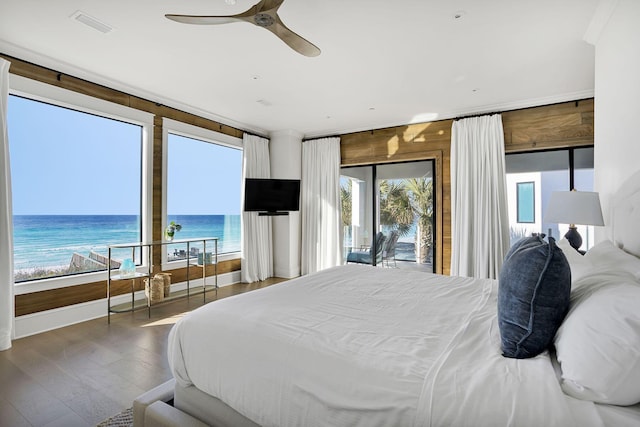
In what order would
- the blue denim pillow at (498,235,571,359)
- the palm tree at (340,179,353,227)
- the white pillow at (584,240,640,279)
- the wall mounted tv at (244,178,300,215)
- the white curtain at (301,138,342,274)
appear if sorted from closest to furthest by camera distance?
the blue denim pillow at (498,235,571,359) < the white pillow at (584,240,640,279) < the wall mounted tv at (244,178,300,215) < the white curtain at (301,138,342,274) < the palm tree at (340,179,353,227)

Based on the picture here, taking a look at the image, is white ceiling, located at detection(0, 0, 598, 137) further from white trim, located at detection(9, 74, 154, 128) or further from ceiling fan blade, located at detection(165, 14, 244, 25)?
ceiling fan blade, located at detection(165, 14, 244, 25)

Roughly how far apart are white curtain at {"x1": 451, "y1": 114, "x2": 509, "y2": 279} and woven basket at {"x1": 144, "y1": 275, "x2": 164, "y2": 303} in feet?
13.3

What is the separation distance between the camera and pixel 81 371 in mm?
2420

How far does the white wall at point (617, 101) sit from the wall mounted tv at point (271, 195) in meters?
4.14

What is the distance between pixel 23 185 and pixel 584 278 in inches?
193

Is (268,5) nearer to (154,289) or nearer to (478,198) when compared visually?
(154,289)

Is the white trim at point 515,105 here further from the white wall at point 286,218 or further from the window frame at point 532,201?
the white wall at point 286,218

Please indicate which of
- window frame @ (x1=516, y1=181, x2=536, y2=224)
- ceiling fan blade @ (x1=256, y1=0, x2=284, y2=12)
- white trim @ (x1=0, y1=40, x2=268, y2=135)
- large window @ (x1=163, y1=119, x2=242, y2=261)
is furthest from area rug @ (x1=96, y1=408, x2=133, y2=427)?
window frame @ (x1=516, y1=181, x2=536, y2=224)

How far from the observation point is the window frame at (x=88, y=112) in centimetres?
315

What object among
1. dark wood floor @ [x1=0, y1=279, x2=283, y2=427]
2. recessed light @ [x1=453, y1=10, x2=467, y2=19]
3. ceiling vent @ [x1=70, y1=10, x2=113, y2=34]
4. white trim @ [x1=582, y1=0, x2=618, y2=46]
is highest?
ceiling vent @ [x1=70, y1=10, x2=113, y2=34]

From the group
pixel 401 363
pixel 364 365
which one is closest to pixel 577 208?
pixel 401 363

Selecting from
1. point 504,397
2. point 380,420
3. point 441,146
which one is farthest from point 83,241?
point 441,146

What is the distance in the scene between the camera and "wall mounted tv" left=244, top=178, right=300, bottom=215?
532 centimetres

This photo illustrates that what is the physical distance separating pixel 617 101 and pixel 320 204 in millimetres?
4350
